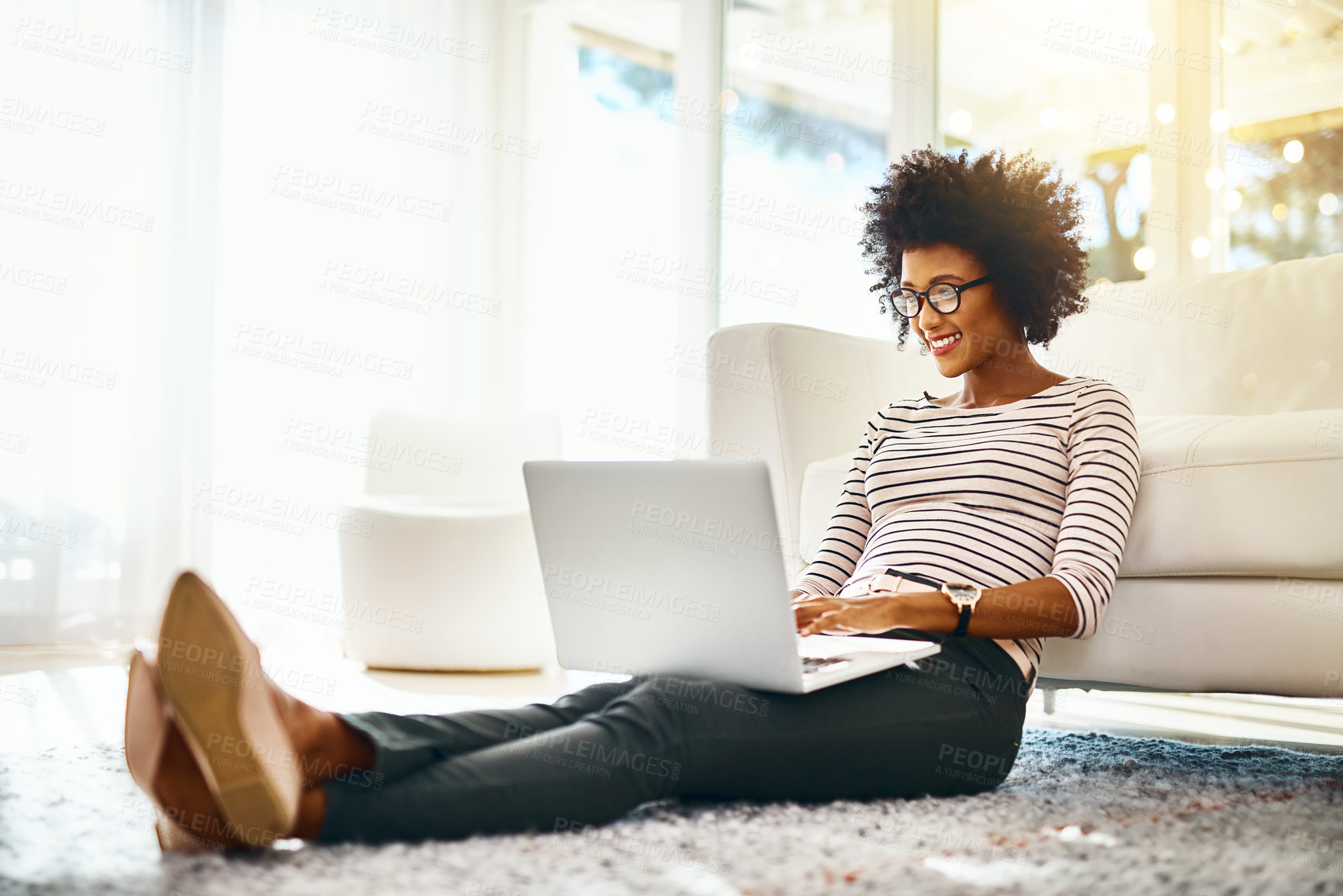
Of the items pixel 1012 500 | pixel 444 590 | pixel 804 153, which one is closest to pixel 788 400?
pixel 1012 500

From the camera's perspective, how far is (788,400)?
6.91 feet

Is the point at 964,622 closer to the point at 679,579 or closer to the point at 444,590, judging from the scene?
the point at 679,579

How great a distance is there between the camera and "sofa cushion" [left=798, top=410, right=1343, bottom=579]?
4.64ft

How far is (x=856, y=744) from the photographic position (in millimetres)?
1157

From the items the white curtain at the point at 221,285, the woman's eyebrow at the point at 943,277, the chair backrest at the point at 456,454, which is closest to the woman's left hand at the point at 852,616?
the woman's eyebrow at the point at 943,277

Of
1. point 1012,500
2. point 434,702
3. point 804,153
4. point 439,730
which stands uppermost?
point 804,153

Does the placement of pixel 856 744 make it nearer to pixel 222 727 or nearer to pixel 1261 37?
pixel 222 727

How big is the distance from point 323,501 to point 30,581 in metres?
0.93

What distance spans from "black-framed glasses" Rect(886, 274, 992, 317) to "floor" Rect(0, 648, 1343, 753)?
0.84 metres

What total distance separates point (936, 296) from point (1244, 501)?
0.47 m

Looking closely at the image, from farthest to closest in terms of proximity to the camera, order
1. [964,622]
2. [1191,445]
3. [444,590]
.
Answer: [444,590] < [1191,445] < [964,622]

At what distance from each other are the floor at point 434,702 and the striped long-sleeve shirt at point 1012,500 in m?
0.72

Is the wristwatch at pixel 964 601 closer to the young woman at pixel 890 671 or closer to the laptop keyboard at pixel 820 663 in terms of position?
Answer: the young woman at pixel 890 671

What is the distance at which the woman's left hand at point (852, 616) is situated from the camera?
1225mm
